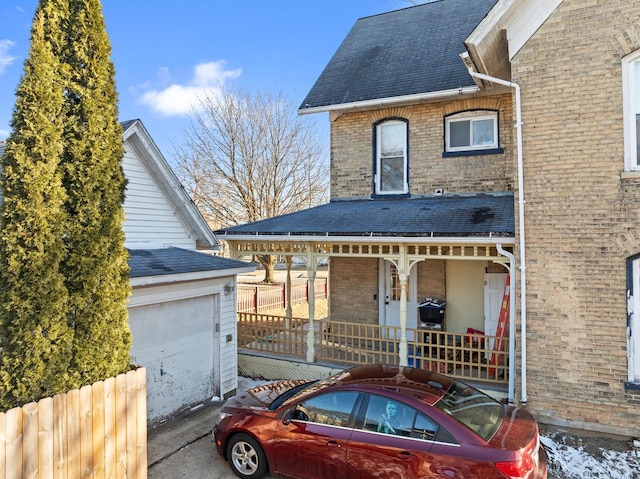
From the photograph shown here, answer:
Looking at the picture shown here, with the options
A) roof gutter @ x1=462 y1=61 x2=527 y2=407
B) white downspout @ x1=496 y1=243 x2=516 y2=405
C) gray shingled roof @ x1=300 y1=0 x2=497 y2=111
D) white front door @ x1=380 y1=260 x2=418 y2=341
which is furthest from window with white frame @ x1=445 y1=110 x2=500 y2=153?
white downspout @ x1=496 y1=243 x2=516 y2=405

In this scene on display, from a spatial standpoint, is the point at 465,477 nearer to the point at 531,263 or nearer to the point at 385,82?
the point at 531,263

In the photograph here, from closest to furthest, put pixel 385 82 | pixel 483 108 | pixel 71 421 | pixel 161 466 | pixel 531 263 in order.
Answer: pixel 71 421, pixel 161 466, pixel 531 263, pixel 483 108, pixel 385 82

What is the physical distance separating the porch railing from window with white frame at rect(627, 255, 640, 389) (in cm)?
206

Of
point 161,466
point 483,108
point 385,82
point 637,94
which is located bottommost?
point 161,466

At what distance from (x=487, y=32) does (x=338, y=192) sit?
563 centimetres

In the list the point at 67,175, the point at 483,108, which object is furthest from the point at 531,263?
the point at 67,175

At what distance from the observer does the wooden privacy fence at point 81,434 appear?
3818mm

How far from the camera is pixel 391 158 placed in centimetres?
1170

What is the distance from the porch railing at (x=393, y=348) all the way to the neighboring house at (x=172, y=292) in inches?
80.4

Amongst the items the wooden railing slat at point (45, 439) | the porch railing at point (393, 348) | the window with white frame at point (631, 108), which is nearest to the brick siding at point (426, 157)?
the window with white frame at point (631, 108)

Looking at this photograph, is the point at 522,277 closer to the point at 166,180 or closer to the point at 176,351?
the point at 176,351

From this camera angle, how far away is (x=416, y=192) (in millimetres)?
11266

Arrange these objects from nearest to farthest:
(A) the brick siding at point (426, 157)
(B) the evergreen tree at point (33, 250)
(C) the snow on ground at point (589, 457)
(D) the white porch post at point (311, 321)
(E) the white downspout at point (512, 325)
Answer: (B) the evergreen tree at point (33, 250)
(C) the snow on ground at point (589, 457)
(E) the white downspout at point (512, 325)
(D) the white porch post at point (311, 321)
(A) the brick siding at point (426, 157)

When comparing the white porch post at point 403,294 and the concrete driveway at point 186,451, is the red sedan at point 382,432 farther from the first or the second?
the white porch post at point 403,294
